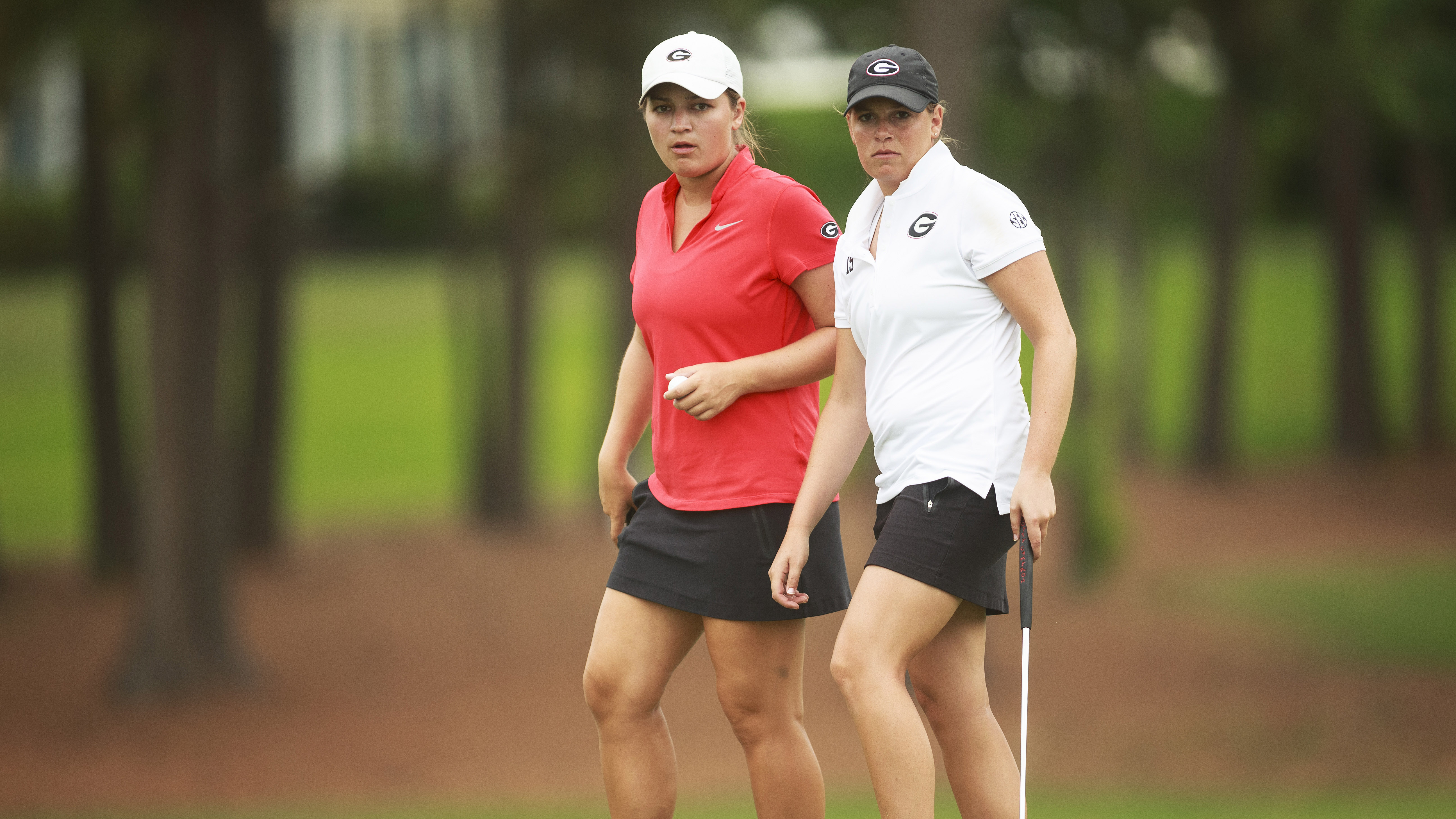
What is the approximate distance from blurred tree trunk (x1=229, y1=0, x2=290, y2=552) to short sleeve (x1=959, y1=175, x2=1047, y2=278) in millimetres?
12482

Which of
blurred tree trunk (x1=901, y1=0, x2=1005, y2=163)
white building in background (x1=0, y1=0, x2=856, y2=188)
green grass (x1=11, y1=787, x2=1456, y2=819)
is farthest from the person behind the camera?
white building in background (x1=0, y1=0, x2=856, y2=188)

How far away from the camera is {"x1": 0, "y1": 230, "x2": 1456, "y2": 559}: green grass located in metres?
23.9

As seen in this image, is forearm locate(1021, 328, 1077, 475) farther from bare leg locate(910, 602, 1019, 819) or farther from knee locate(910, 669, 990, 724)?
knee locate(910, 669, 990, 724)

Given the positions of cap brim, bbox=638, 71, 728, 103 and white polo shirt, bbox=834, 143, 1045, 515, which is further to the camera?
cap brim, bbox=638, 71, 728, 103

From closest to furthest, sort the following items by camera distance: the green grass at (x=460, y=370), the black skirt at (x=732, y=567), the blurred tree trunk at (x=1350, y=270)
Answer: the black skirt at (x=732, y=567) < the blurred tree trunk at (x=1350, y=270) < the green grass at (x=460, y=370)

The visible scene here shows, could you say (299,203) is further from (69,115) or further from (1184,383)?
(1184,383)

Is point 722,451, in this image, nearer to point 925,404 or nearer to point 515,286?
point 925,404

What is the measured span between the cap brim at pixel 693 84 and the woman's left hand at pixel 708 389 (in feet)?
2.04

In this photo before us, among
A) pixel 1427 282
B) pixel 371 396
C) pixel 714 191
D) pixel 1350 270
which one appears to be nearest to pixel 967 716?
pixel 714 191

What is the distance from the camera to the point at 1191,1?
16.8 metres

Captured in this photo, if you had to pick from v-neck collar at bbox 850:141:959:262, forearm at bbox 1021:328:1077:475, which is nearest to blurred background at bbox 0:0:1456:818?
v-neck collar at bbox 850:141:959:262

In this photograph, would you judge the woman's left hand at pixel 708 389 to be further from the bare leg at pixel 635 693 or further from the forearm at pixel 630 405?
the bare leg at pixel 635 693

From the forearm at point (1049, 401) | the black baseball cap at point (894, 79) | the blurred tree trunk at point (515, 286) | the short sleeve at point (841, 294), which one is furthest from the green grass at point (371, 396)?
the forearm at point (1049, 401)

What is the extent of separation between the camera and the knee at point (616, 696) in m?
3.61
